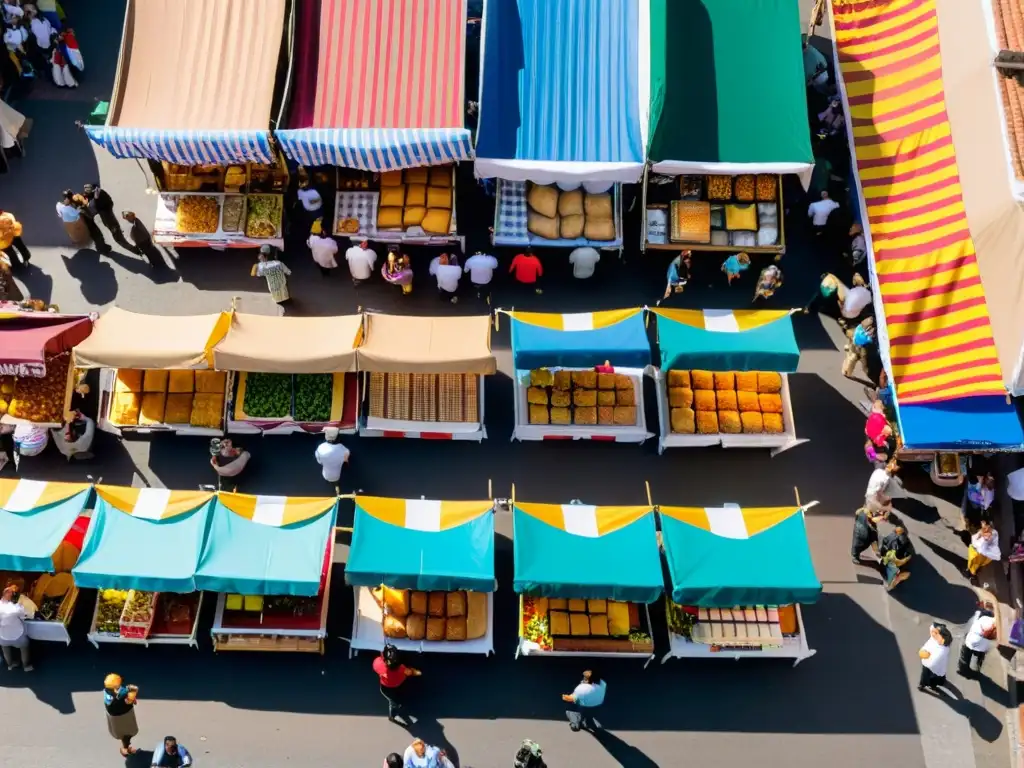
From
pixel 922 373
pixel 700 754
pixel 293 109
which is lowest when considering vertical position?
pixel 700 754

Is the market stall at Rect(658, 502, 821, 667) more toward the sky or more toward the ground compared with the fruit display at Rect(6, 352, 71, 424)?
more toward the ground

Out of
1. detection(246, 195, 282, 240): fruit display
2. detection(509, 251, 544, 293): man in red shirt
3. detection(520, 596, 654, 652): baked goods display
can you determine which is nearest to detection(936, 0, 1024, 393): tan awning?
detection(520, 596, 654, 652): baked goods display

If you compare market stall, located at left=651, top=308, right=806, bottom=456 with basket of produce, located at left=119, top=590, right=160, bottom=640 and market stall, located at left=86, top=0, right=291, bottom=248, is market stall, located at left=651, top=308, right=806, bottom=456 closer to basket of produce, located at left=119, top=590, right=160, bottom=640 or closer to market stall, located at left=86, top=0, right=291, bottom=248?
market stall, located at left=86, top=0, right=291, bottom=248

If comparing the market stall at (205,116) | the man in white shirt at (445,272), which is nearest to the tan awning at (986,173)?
the man in white shirt at (445,272)

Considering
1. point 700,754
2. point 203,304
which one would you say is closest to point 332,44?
point 203,304

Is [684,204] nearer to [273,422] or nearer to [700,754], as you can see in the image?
[273,422]

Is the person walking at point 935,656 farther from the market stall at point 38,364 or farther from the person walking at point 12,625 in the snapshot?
the market stall at point 38,364
